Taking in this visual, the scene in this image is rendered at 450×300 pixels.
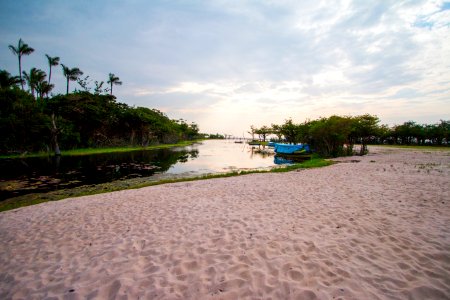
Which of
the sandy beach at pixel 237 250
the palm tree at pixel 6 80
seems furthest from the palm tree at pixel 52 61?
the sandy beach at pixel 237 250

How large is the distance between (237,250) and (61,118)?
4437 centimetres

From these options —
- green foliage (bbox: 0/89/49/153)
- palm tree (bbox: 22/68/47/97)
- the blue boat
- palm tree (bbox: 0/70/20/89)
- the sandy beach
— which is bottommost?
the sandy beach

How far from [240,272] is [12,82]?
47.0 meters

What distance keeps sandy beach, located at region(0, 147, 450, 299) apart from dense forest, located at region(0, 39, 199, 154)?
3174 cm

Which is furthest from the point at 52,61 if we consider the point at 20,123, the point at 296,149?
the point at 296,149

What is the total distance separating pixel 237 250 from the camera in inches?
166

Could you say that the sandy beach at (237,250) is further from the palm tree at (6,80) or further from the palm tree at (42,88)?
the palm tree at (42,88)

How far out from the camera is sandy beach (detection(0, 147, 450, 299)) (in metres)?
3.14

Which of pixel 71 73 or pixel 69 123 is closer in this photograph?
pixel 69 123

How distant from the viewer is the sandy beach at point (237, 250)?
314cm

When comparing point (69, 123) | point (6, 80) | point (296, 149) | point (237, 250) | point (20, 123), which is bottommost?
point (237, 250)

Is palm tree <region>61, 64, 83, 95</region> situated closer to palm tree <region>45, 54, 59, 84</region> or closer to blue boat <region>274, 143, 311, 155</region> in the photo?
palm tree <region>45, 54, 59, 84</region>

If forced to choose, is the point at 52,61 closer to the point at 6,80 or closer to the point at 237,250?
the point at 6,80

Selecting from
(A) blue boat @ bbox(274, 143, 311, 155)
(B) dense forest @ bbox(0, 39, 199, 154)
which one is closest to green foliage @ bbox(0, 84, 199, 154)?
(B) dense forest @ bbox(0, 39, 199, 154)
